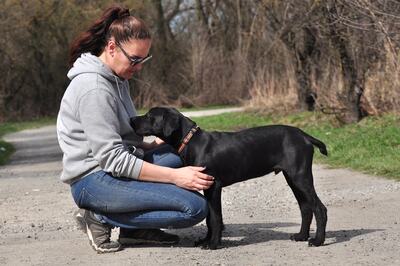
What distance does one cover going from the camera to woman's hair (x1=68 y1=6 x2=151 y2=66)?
5.82m

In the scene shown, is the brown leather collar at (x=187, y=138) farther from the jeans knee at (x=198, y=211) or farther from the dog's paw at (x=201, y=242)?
the dog's paw at (x=201, y=242)

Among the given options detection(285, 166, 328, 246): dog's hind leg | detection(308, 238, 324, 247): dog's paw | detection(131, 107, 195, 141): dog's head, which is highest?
detection(131, 107, 195, 141): dog's head

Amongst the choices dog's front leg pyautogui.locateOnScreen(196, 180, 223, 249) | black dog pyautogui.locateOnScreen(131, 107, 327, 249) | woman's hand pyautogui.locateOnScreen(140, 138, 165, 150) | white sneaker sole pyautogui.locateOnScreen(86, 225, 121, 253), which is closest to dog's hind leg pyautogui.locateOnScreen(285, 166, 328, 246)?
black dog pyautogui.locateOnScreen(131, 107, 327, 249)

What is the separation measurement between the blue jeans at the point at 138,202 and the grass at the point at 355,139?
4212 mm

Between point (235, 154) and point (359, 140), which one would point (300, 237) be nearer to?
point (235, 154)

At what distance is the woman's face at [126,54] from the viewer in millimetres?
5812

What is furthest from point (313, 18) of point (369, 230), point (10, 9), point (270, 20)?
point (10, 9)

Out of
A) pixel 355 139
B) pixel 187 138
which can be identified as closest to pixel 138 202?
pixel 187 138

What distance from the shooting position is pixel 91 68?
580 cm

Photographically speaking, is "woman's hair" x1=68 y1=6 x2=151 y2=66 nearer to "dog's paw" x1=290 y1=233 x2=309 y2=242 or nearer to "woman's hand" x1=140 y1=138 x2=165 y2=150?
"woman's hand" x1=140 y1=138 x2=165 y2=150

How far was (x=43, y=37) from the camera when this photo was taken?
3544cm

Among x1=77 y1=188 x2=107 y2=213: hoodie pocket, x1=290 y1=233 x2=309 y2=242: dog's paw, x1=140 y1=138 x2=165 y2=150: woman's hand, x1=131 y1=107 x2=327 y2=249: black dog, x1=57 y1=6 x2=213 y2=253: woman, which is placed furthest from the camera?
x1=140 y1=138 x2=165 y2=150: woman's hand

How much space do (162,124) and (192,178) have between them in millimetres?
499

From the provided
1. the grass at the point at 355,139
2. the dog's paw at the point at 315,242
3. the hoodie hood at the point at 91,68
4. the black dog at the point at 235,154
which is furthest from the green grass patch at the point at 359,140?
the hoodie hood at the point at 91,68
